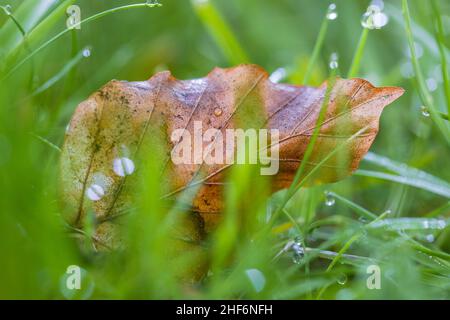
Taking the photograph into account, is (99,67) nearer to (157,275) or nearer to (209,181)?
(209,181)

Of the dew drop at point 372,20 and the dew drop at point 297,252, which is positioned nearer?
the dew drop at point 297,252

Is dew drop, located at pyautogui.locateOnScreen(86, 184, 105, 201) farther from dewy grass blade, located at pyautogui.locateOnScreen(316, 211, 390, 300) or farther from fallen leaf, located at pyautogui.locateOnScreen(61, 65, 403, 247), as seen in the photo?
dewy grass blade, located at pyautogui.locateOnScreen(316, 211, 390, 300)

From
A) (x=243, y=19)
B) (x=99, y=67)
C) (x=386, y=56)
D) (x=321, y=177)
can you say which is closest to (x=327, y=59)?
(x=386, y=56)

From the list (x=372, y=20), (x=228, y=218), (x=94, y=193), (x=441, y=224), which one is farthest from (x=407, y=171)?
(x=94, y=193)

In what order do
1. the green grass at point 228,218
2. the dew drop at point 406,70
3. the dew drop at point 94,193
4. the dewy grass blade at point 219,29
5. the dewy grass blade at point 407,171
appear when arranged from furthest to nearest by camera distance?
1. the dew drop at point 406,70
2. the dewy grass blade at point 219,29
3. the dewy grass blade at point 407,171
4. the dew drop at point 94,193
5. the green grass at point 228,218

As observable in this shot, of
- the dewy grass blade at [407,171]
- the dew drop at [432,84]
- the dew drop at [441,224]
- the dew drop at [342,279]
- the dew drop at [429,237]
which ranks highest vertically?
the dew drop at [432,84]

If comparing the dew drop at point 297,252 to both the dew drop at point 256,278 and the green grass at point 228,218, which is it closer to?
the green grass at point 228,218

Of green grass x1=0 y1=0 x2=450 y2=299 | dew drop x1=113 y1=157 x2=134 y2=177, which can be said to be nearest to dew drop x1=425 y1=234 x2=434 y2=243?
green grass x1=0 y1=0 x2=450 y2=299

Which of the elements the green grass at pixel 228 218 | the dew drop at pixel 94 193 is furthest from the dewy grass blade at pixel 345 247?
the dew drop at pixel 94 193
